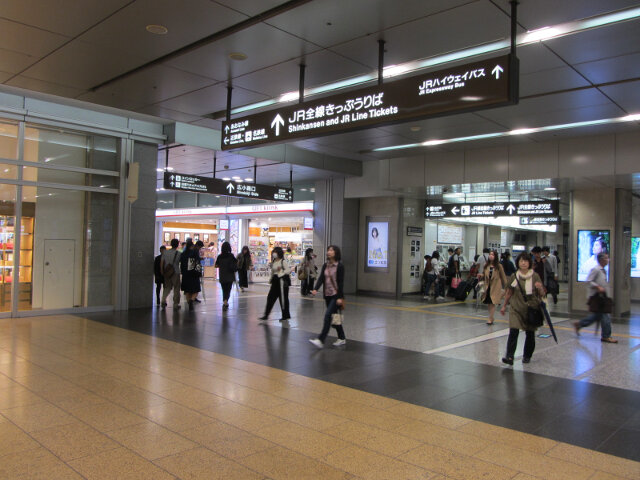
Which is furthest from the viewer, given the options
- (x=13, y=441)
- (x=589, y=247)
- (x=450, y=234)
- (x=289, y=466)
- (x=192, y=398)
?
(x=450, y=234)

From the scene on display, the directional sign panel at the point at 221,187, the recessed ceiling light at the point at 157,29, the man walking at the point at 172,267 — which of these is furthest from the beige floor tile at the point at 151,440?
the directional sign panel at the point at 221,187

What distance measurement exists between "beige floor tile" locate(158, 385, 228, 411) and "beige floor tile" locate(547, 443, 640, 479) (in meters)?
2.91

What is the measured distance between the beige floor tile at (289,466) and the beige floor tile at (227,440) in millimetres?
106

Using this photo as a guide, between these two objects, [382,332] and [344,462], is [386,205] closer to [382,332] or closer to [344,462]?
[382,332]

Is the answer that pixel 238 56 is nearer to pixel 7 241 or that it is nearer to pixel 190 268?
pixel 190 268

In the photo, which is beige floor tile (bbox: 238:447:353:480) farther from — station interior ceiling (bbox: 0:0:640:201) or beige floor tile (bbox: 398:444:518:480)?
station interior ceiling (bbox: 0:0:640:201)

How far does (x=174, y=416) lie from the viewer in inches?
166

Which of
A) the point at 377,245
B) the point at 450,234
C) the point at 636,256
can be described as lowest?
the point at 636,256

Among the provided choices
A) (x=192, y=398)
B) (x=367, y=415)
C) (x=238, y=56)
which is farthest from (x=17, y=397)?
(x=238, y=56)

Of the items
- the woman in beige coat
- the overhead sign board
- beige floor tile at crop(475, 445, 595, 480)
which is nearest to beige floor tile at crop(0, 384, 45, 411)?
beige floor tile at crop(475, 445, 595, 480)

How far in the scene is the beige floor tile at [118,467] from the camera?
310 cm

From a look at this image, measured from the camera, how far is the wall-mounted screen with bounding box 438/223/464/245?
18342mm

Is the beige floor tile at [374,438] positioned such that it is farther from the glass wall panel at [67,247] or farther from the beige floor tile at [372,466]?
the glass wall panel at [67,247]

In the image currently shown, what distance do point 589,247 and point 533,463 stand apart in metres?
9.84
